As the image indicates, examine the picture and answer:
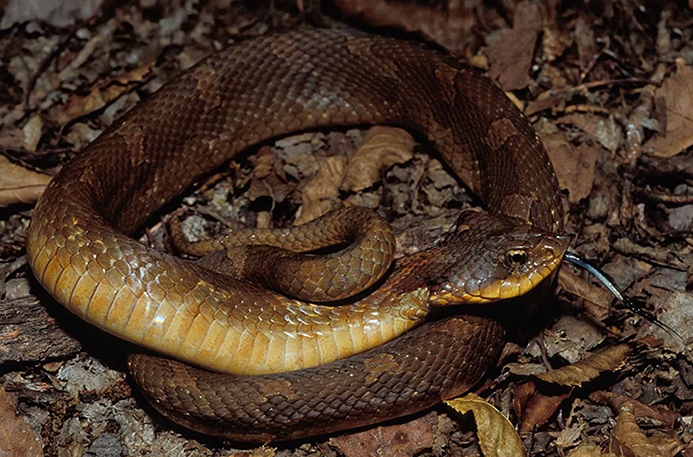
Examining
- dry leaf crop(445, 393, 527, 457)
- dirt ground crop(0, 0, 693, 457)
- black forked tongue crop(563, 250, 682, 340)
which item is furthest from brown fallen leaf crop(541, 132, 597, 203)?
dry leaf crop(445, 393, 527, 457)

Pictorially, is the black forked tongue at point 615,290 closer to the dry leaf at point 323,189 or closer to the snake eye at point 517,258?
the snake eye at point 517,258

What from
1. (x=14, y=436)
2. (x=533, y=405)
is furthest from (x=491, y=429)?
(x=14, y=436)

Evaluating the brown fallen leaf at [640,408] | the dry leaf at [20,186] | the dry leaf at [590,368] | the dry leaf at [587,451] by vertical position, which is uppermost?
the dry leaf at [20,186]

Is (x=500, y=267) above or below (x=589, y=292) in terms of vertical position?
above

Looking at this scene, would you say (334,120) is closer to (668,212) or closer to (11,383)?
(668,212)

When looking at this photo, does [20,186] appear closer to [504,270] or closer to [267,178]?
[267,178]

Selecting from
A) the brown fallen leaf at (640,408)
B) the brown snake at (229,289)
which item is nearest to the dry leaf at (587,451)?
the brown fallen leaf at (640,408)
